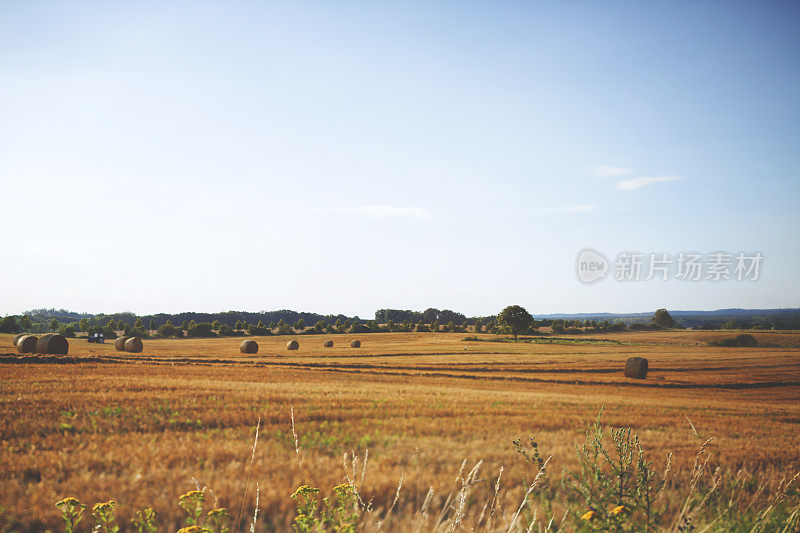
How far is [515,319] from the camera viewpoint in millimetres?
93750

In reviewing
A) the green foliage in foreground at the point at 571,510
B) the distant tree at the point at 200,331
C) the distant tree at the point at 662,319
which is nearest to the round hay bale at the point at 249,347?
the green foliage in foreground at the point at 571,510

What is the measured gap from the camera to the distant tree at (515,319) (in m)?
93.8

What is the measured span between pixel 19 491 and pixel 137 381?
1516 centimetres

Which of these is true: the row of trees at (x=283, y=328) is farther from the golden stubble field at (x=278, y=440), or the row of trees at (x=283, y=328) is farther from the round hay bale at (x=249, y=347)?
the golden stubble field at (x=278, y=440)

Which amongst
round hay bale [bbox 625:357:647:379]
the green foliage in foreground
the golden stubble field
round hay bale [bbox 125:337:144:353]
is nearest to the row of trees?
round hay bale [bbox 125:337:144:353]

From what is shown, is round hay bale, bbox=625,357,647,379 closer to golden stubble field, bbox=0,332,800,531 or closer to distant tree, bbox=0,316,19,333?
golden stubble field, bbox=0,332,800,531

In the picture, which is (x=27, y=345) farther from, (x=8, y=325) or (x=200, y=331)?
→ (x=8, y=325)

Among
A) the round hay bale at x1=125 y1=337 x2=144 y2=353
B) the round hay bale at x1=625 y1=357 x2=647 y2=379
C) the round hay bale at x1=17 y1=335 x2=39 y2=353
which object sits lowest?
the round hay bale at x1=625 y1=357 x2=647 y2=379

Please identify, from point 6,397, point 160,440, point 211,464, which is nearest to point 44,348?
point 6,397

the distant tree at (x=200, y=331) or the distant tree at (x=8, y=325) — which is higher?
the distant tree at (x=8, y=325)

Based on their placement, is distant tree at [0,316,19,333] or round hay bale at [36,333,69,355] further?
distant tree at [0,316,19,333]

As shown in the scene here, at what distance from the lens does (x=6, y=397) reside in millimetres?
12656

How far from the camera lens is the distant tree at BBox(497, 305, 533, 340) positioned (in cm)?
9375

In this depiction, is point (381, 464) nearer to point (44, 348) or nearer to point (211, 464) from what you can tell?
point (211, 464)
